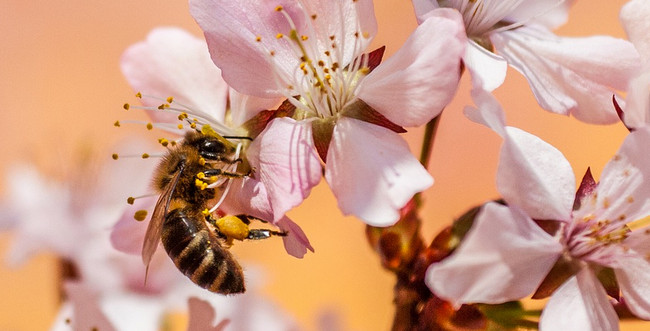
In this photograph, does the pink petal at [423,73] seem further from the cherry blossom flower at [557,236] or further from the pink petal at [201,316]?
the pink petal at [201,316]

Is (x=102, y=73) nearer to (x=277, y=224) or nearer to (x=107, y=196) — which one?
(x=107, y=196)

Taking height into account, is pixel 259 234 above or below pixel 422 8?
below

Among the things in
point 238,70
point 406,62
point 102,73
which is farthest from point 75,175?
point 102,73

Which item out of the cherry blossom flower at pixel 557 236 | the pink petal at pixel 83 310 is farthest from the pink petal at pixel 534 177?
the pink petal at pixel 83 310

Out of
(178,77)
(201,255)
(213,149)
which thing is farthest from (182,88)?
(201,255)

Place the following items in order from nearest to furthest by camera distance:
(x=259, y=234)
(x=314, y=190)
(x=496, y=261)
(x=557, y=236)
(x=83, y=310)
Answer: (x=496, y=261)
(x=557, y=236)
(x=259, y=234)
(x=83, y=310)
(x=314, y=190)

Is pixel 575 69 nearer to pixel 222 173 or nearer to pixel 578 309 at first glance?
pixel 578 309
